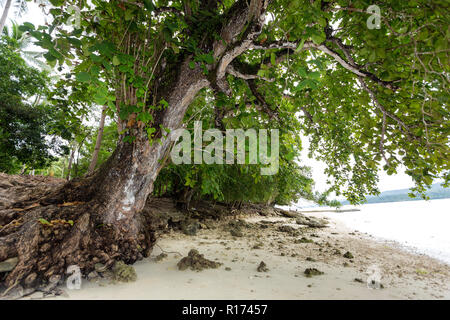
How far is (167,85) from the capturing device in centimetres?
273

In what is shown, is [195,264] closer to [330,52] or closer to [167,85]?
[167,85]

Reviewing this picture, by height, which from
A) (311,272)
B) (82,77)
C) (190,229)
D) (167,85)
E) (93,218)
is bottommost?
(190,229)

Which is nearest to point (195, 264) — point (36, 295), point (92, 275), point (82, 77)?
point (92, 275)

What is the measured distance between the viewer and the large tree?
1665mm

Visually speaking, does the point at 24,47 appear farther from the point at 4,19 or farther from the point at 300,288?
the point at 300,288

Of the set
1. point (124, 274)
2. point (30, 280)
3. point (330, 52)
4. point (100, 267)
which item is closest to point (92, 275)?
point (100, 267)

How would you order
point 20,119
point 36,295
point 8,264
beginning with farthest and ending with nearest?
point 20,119, point 8,264, point 36,295

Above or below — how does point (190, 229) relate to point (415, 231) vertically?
above

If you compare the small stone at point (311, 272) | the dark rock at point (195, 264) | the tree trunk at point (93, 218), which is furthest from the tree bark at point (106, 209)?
the small stone at point (311, 272)

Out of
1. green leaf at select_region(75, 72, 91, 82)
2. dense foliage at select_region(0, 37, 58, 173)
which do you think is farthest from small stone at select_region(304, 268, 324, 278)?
dense foliage at select_region(0, 37, 58, 173)

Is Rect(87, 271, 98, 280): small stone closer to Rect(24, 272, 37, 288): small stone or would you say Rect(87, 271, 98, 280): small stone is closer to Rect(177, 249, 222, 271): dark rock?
Rect(24, 272, 37, 288): small stone

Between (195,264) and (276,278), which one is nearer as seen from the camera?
(276,278)

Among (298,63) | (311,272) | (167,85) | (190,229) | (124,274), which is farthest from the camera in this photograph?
(190,229)

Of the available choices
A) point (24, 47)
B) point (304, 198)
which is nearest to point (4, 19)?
point (24, 47)
